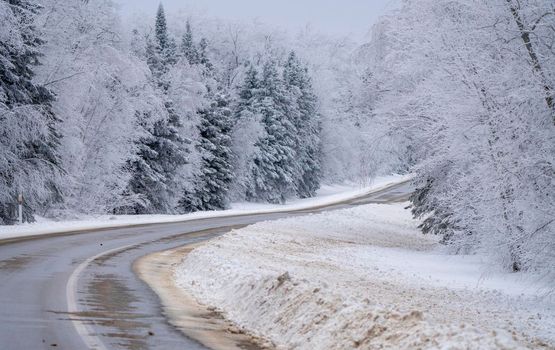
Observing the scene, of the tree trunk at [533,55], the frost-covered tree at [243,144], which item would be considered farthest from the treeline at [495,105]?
the frost-covered tree at [243,144]

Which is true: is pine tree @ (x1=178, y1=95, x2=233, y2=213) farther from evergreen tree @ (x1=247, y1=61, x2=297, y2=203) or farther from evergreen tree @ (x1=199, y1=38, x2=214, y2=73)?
evergreen tree @ (x1=247, y1=61, x2=297, y2=203)

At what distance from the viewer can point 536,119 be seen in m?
11.0

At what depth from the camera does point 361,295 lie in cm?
1004

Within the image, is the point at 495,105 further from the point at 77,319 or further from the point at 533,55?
the point at 77,319

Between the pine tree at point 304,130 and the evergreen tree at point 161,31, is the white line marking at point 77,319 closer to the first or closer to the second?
the evergreen tree at point 161,31

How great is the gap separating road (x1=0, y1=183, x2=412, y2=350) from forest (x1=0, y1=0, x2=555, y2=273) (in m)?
6.12

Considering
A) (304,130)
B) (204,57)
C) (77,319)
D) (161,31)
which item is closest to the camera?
(77,319)

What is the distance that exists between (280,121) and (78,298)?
56.5 m

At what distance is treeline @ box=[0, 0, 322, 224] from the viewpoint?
92.1ft

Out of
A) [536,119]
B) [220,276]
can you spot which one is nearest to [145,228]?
[220,276]

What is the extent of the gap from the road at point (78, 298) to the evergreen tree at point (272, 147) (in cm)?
4203

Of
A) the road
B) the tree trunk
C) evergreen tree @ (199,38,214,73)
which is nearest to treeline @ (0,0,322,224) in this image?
evergreen tree @ (199,38,214,73)

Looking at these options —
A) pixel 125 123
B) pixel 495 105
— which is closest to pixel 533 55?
pixel 495 105

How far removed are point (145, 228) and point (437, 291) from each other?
17448 millimetres
